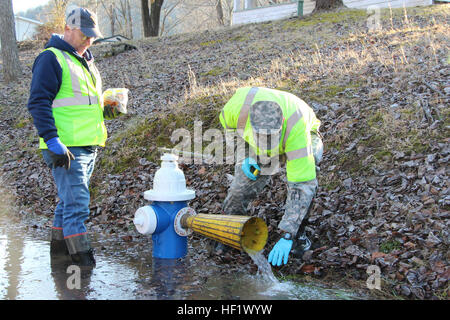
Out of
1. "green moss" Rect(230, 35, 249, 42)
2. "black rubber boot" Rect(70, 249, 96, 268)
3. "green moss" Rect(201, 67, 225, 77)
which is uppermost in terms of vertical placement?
"green moss" Rect(230, 35, 249, 42)

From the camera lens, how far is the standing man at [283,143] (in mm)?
3570

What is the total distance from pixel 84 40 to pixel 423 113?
14.1ft

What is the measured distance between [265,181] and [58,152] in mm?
2082

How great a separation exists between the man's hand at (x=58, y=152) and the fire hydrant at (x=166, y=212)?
92cm

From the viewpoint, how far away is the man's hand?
3629 millimetres

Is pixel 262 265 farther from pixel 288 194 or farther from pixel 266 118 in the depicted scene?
pixel 266 118

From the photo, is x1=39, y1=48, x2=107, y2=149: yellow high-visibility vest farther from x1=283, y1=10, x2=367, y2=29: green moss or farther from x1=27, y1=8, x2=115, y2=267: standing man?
x1=283, y1=10, x2=367, y2=29: green moss

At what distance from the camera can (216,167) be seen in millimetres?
6293

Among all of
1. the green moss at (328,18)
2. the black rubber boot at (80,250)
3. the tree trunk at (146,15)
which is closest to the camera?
the black rubber boot at (80,250)

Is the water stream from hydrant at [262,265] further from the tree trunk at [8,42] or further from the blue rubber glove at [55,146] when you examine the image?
the tree trunk at [8,42]

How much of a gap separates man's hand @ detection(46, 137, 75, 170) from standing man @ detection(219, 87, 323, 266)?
58.3 inches

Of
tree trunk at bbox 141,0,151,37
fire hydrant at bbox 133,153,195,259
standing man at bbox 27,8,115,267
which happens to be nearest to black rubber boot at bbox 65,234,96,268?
standing man at bbox 27,8,115,267

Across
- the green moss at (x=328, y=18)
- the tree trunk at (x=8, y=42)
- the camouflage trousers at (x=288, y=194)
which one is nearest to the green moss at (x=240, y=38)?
the green moss at (x=328, y=18)
